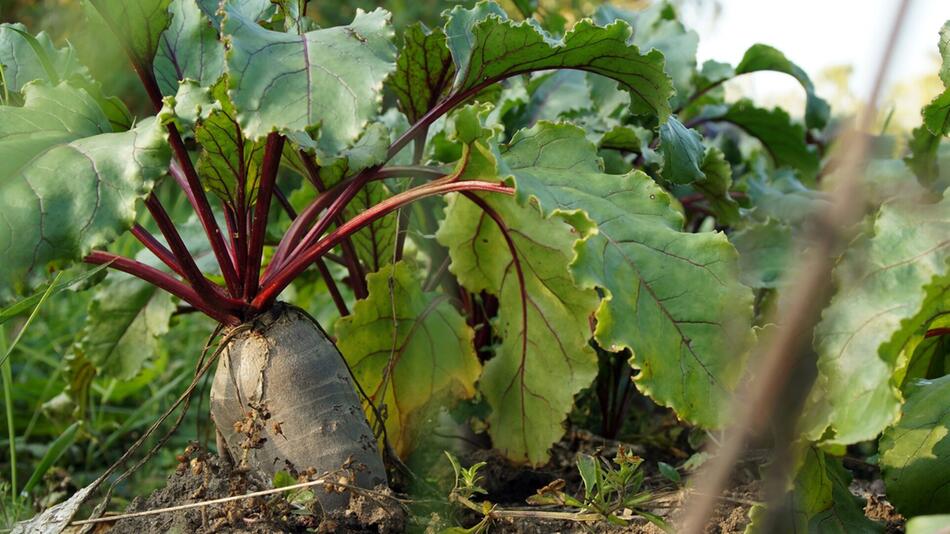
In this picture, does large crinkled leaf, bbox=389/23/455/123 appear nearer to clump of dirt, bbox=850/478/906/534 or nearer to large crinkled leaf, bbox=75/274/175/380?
large crinkled leaf, bbox=75/274/175/380

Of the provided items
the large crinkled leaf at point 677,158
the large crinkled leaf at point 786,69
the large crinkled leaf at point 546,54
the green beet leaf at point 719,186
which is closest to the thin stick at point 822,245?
the large crinkled leaf at point 546,54

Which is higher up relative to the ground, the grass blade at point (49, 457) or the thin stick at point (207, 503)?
the grass blade at point (49, 457)

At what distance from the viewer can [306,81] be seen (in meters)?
1.19

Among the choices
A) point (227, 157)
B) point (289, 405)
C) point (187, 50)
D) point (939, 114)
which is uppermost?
point (187, 50)

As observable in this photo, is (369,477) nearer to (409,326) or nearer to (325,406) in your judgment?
(325,406)

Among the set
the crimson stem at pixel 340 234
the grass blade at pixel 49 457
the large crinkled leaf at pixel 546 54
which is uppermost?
the large crinkled leaf at pixel 546 54

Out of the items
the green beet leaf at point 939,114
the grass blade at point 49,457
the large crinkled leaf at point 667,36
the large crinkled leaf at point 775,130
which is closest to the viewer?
the green beet leaf at point 939,114

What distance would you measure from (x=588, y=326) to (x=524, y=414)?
24 cm

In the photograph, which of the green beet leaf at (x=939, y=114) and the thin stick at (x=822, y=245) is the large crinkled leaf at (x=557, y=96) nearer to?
the green beet leaf at (x=939, y=114)

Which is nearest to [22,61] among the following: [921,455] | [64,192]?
[64,192]

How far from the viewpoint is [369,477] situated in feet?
4.88

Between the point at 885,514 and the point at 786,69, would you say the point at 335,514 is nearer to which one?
the point at 885,514

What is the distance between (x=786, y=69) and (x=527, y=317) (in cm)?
112

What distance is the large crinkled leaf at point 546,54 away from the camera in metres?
1.44
